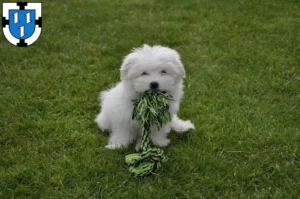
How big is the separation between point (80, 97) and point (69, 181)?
5.09ft

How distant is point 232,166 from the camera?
10.8ft

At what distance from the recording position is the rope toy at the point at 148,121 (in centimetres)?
312

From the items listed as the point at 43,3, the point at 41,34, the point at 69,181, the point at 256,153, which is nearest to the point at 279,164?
the point at 256,153

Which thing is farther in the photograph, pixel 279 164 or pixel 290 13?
pixel 290 13

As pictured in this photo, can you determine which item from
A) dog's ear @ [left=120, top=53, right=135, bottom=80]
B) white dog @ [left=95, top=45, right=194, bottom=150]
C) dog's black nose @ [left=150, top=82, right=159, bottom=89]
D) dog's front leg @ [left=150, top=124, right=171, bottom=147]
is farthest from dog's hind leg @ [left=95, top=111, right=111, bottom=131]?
dog's black nose @ [left=150, top=82, right=159, bottom=89]

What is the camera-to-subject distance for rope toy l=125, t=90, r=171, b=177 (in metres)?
3.12

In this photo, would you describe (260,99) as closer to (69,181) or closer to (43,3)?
(69,181)

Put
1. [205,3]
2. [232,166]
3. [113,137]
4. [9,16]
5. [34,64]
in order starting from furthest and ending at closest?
[205,3] < [9,16] < [34,64] < [113,137] < [232,166]

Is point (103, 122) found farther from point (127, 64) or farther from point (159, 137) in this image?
point (127, 64)

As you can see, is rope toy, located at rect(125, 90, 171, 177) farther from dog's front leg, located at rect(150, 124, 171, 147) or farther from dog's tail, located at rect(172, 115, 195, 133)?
dog's tail, located at rect(172, 115, 195, 133)

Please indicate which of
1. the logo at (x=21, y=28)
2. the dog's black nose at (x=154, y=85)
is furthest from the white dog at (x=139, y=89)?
the logo at (x=21, y=28)

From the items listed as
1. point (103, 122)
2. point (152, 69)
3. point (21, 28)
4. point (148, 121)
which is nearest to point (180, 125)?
point (148, 121)

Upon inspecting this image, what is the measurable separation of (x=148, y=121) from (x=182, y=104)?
1.16m

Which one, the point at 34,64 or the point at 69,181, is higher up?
the point at 34,64
